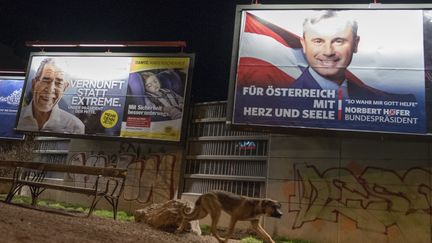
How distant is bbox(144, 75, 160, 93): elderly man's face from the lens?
13992 millimetres

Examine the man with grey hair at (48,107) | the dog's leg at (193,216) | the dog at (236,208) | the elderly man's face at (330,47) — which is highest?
the elderly man's face at (330,47)

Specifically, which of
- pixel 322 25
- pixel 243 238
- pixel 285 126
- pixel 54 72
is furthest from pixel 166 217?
pixel 54 72

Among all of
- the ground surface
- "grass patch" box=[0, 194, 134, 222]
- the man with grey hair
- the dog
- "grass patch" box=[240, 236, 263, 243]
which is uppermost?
the man with grey hair

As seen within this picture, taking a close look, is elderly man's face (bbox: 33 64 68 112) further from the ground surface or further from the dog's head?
the dog's head

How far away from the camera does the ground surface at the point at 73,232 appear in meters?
5.83

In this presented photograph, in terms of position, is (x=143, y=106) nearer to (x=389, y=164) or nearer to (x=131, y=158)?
(x=131, y=158)

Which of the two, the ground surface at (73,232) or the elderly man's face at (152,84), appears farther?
the elderly man's face at (152,84)

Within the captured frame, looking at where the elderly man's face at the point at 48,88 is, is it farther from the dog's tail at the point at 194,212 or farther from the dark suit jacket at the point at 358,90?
the dark suit jacket at the point at 358,90

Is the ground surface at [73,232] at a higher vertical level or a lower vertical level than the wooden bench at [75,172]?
lower

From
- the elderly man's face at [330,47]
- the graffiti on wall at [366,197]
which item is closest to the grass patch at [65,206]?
the graffiti on wall at [366,197]

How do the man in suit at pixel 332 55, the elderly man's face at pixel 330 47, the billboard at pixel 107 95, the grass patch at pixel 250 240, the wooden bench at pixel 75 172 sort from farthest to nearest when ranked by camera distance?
the billboard at pixel 107 95
the elderly man's face at pixel 330 47
the man in suit at pixel 332 55
the grass patch at pixel 250 240
the wooden bench at pixel 75 172

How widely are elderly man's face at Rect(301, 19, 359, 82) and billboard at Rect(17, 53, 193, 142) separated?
4193 mm

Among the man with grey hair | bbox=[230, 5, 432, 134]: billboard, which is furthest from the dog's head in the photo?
the man with grey hair

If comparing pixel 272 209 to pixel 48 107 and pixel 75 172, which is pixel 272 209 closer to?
pixel 75 172
